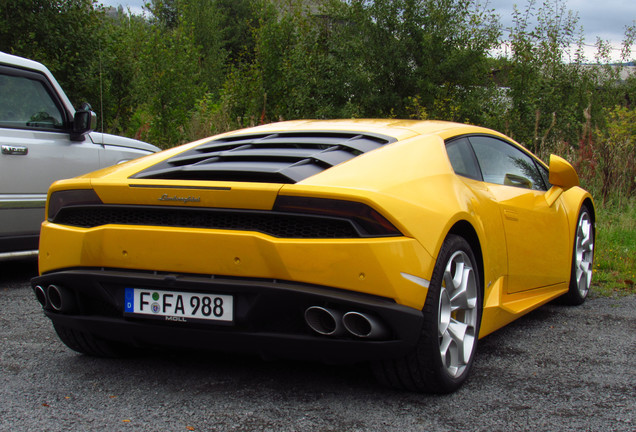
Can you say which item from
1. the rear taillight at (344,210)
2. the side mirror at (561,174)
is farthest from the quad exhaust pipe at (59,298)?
the side mirror at (561,174)

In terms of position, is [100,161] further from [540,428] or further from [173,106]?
[173,106]

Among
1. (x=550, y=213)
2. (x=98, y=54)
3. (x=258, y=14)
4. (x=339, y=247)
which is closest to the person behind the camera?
(x=339, y=247)

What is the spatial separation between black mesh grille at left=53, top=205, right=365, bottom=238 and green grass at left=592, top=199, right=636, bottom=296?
3.83m

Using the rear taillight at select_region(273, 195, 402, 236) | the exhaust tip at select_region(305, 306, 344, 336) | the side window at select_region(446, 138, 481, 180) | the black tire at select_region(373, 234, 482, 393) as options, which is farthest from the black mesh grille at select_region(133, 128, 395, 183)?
the black tire at select_region(373, 234, 482, 393)

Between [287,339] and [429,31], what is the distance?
13875 millimetres

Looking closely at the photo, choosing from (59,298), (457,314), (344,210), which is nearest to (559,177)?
(457,314)

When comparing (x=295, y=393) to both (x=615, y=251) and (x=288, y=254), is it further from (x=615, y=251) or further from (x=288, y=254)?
(x=615, y=251)

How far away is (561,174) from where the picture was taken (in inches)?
184

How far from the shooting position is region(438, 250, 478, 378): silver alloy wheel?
3.09m

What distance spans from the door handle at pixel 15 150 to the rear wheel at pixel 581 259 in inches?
167

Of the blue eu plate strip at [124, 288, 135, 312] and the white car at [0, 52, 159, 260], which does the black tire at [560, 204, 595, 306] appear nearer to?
the blue eu plate strip at [124, 288, 135, 312]

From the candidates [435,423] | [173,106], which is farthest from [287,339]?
[173,106]

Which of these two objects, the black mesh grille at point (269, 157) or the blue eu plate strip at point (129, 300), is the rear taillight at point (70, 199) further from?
the blue eu plate strip at point (129, 300)

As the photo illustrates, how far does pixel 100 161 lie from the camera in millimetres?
6285
